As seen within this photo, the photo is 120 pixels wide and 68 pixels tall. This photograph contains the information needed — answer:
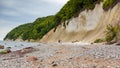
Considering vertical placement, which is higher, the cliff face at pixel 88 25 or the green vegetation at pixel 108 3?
the green vegetation at pixel 108 3

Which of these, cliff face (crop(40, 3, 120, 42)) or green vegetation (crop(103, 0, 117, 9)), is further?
green vegetation (crop(103, 0, 117, 9))

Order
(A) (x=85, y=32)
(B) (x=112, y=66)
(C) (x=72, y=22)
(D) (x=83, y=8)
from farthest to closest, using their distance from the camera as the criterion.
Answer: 1. (C) (x=72, y=22)
2. (D) (x=83, y=8)
3. (A) (x=85, y=32)
4. (B) (x=112, y=66)

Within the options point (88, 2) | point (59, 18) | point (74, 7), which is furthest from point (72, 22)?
point (59, 18)

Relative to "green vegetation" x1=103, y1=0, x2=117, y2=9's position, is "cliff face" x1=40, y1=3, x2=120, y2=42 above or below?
below

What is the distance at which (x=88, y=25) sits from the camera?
269 feet

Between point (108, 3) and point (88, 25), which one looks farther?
point (88, 25)

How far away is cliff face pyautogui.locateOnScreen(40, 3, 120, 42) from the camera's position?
66.9 meters

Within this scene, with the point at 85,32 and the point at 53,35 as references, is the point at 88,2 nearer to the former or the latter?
the point at 85,32

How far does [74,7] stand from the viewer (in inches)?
3706

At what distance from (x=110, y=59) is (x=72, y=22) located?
74412 millimetres

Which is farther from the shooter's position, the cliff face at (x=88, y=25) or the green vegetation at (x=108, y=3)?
the green vegetation at (x=108, y=3)

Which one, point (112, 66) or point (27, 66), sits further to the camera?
point (27, 66)

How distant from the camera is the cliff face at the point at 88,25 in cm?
6688

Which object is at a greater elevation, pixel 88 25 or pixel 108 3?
pixel 108 3
